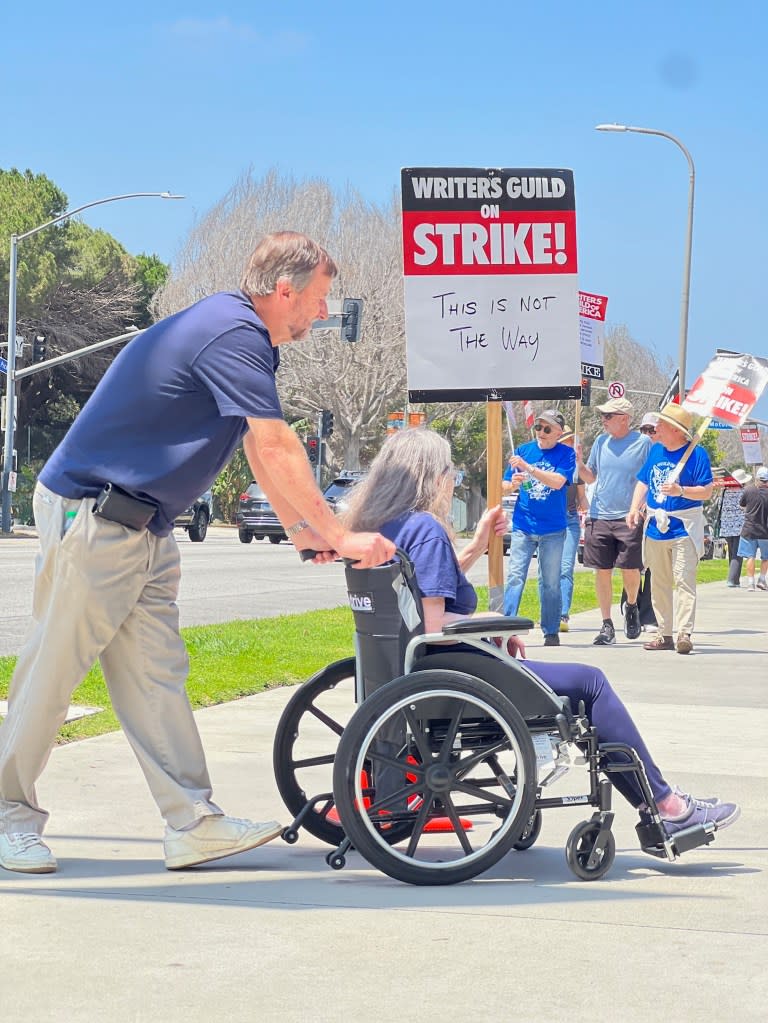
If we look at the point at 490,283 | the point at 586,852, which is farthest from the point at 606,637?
the point at 586,852

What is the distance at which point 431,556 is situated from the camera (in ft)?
16.2

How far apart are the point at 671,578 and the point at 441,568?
730cm

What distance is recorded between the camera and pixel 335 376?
170ft

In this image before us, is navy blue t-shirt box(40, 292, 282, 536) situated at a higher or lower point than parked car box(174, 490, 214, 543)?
higher

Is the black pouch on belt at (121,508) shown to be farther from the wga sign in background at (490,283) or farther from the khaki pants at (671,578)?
the khaki pants at (671,578)

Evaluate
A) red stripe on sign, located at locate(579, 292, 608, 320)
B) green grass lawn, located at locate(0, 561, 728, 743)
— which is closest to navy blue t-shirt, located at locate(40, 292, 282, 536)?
green grass lawn, located at locate(0, 561, 728, 743)

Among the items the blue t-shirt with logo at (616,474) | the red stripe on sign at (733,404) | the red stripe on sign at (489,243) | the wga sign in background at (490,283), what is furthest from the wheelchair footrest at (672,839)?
the red stripe on sign at (733,404)

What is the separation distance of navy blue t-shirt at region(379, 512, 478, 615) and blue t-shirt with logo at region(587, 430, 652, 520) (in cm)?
788

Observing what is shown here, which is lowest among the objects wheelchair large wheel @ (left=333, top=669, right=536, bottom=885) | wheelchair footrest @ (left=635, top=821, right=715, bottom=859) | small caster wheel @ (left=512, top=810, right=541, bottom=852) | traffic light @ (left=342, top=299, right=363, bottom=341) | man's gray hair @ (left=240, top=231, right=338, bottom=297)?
small caster wheel @ (left=512, top=810, right=541, bottom=852)

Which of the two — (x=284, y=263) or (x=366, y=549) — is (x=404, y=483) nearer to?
(x=366, y=549)

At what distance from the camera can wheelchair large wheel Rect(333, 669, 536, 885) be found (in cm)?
459

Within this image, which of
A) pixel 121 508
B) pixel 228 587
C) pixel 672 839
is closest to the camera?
pixel 121 508

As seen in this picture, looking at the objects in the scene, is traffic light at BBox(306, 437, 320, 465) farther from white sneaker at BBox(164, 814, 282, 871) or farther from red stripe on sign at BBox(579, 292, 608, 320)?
white sneaker at BBox(164, 814, 282, 871)

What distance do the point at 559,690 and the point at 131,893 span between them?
1.40 meters
